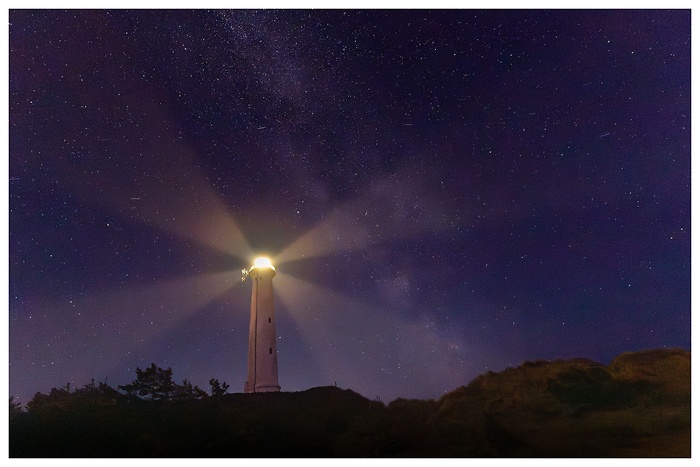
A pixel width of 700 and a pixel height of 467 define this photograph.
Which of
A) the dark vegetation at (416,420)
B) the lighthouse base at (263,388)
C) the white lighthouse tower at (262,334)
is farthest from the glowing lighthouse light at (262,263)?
the dark vegetation at (416,420)

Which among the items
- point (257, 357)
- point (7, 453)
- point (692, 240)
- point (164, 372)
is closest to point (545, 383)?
point (692, 240)

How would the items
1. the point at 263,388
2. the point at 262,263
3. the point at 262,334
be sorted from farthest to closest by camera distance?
the point at 262,263 < the point at 262,334 < the point at 263,388

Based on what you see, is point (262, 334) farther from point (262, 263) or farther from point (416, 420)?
point (416, 420)

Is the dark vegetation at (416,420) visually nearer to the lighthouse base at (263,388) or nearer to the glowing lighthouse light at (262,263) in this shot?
the lighthouse base at (263,388)

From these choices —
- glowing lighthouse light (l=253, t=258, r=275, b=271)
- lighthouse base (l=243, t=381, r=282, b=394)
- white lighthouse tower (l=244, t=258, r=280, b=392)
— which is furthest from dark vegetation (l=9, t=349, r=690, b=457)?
glowing lighthouse light (l=253, t=258, r=275, b=271)

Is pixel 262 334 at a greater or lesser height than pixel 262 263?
lesser

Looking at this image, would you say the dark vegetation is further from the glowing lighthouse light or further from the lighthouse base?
the glowing lighthouse light

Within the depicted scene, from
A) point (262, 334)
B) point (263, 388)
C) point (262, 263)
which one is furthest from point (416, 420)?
point (262, 263)

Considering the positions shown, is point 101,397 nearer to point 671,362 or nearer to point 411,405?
point 411,405
